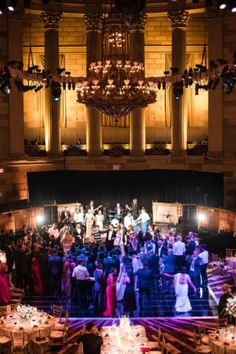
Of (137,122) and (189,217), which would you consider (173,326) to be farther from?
(137,122)

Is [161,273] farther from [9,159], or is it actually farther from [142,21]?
[142,21]

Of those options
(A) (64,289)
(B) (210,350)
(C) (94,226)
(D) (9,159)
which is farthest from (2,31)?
(B) (210,350)

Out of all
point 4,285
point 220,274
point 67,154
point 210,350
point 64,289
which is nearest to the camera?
point 210,350

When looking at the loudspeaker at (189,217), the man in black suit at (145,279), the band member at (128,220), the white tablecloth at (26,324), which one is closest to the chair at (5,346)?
the white tablecloth at (26,324)

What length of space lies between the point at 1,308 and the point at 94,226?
435 inches

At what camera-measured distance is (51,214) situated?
90.9 feet

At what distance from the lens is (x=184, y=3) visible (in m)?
28.4

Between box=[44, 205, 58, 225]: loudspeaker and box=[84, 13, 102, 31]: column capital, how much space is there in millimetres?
8859

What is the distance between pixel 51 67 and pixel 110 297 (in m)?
15.5

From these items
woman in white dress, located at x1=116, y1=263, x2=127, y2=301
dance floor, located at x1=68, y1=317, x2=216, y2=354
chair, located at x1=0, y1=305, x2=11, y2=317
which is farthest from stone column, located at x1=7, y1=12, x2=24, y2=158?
chair, located at x1=0, y1=305, x2=11, y2=317

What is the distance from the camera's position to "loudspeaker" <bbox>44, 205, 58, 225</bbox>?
90.6 ft

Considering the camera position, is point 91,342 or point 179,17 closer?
point 91,342

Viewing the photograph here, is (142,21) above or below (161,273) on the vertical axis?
above

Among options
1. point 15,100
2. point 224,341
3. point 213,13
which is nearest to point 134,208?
point 15,100
